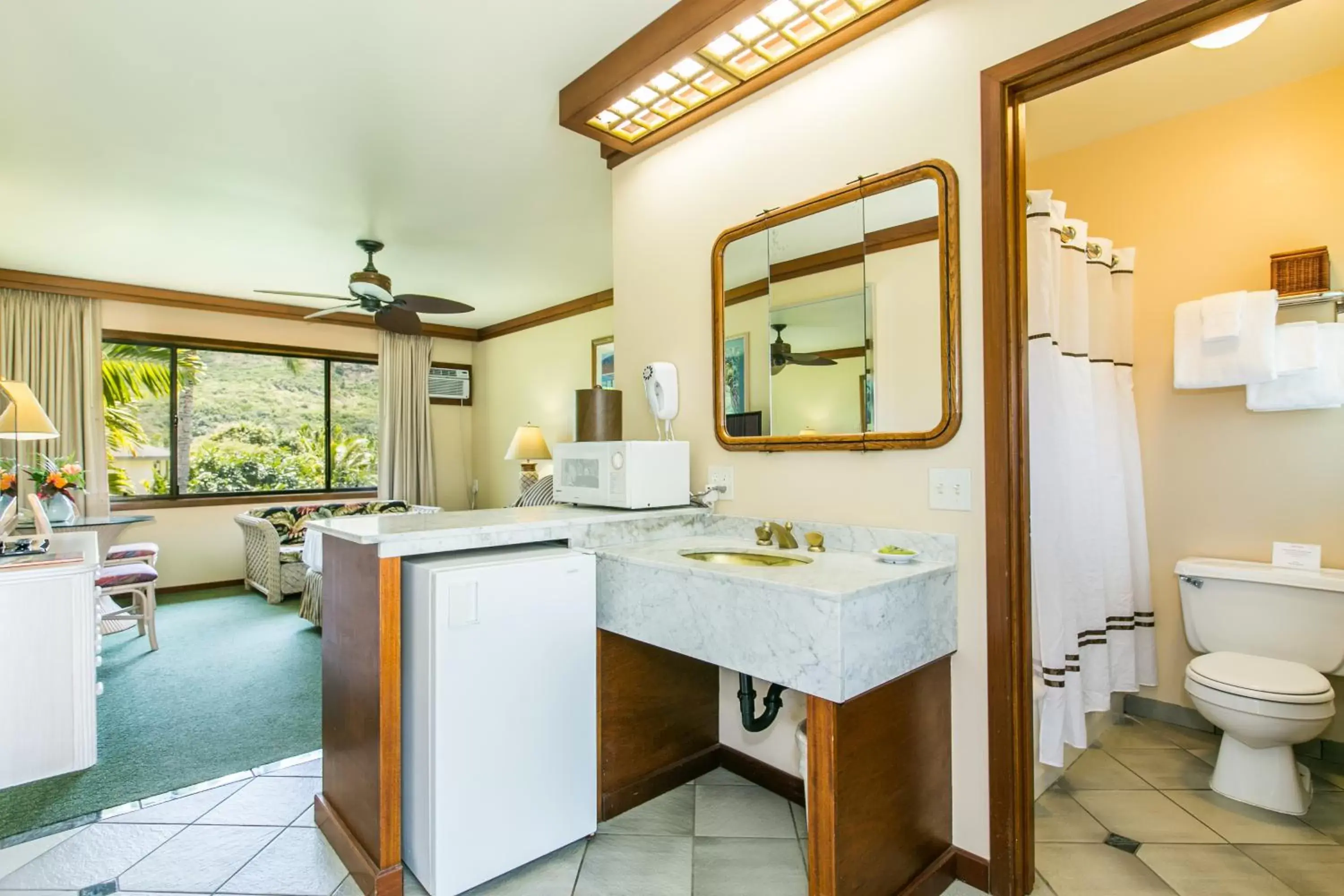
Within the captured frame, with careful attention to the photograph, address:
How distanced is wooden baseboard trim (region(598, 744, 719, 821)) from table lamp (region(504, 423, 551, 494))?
3660mm

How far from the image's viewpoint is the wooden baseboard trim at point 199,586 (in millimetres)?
5324

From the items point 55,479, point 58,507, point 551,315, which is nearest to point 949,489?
point 55,479

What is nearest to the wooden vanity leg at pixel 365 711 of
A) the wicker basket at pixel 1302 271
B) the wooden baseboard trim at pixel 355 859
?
the wooden baseboard trim at pixel 355 859

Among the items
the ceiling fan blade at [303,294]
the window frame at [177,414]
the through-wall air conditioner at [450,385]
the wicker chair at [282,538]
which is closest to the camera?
the ceiling fan blade at [303,294]

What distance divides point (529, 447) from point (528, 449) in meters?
0.02

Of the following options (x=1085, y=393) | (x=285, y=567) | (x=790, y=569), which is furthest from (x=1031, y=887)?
(x=285, y=567)

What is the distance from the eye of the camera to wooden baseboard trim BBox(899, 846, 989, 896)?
1.64 metres

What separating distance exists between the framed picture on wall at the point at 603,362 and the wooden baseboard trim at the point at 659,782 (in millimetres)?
3570

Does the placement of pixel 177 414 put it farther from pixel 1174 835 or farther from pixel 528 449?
pixel 1174 835

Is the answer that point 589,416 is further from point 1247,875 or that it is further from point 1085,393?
point 1247,875

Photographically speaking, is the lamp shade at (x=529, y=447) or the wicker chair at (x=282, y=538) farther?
the lamp shade at (x=529, y=447)

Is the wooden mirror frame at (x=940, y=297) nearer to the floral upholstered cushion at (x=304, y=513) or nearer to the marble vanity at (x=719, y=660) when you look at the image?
the marble vanity at (x=719, y=660)

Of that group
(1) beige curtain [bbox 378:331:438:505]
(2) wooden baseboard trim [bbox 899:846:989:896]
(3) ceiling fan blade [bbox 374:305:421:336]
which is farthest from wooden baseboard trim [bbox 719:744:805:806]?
(1) beige curtain [bbox 378:331:438:505]

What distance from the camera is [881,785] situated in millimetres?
1549
